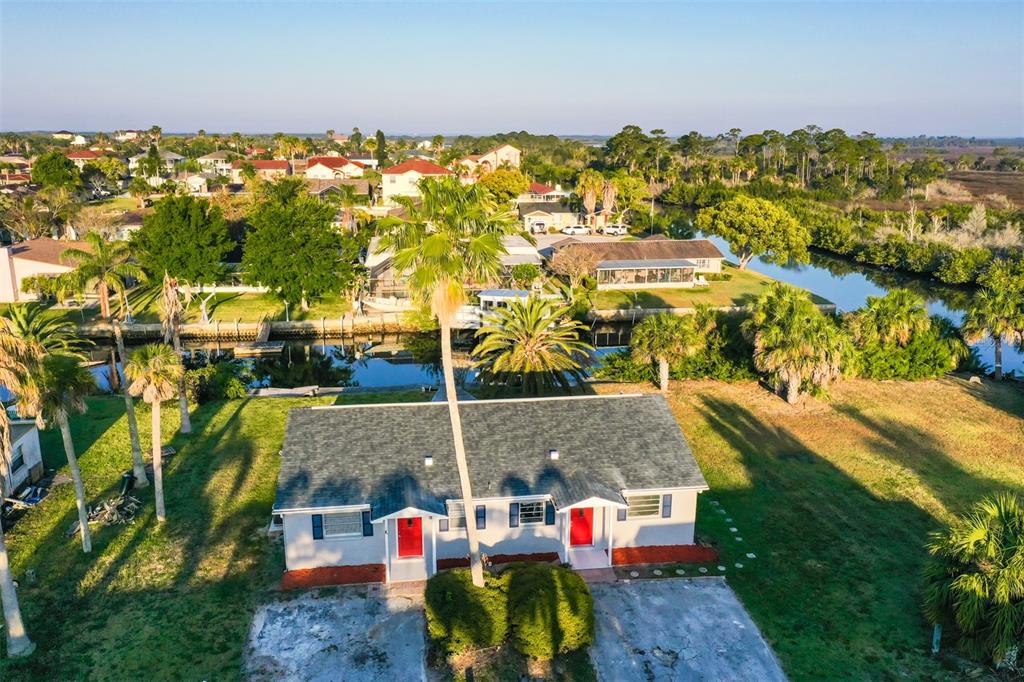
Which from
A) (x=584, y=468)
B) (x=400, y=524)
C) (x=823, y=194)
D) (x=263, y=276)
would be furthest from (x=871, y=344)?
(x=823, y=194)

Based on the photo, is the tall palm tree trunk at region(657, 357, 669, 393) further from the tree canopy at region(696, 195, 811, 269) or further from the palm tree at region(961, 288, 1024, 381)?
the tree canopy at region(696, 195, 811, 269)

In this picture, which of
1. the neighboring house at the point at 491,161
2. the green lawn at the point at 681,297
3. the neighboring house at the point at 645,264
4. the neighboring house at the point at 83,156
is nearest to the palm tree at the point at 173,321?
the green lawn at the point at 681,297

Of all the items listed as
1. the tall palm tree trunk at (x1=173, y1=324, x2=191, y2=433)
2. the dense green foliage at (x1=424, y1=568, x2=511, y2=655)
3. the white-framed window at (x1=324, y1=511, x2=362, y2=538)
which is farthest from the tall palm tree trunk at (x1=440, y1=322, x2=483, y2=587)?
the tall palm tree trunk at (x1=173, y1=324, x2=191, y2=433)

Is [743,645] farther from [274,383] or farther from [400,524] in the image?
[274,383]

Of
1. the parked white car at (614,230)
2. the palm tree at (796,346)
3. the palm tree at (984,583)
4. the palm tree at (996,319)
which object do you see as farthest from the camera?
the parked white car at (614,230)

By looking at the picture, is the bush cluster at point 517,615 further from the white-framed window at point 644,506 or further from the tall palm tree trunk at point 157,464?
the tall palm tree trunk at point 157,464
